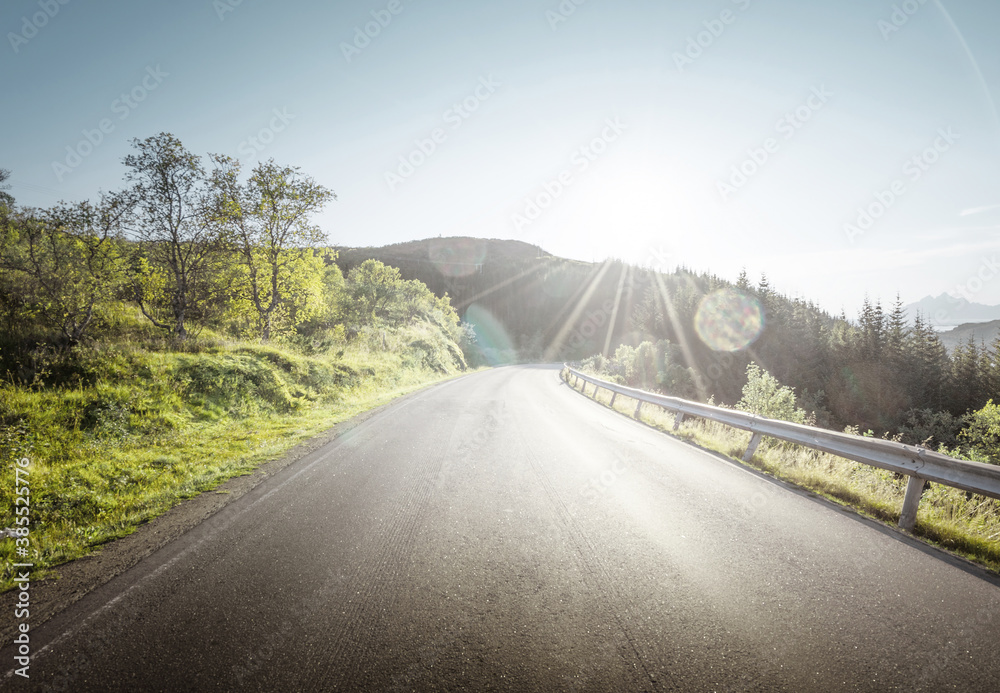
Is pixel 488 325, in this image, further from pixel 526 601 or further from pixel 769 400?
pixel 526 601

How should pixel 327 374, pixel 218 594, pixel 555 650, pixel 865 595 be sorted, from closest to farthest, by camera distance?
pixel 555 650 → pixel 218 594 → pixel 865 595 → pixel 327 374

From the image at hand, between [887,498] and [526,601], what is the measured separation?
220 inches

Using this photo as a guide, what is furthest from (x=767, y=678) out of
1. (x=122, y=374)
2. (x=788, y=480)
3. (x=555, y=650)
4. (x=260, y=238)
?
(x=260, y=238)

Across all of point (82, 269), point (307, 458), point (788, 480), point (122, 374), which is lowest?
point (307, 458)

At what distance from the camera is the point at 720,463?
6797 mm

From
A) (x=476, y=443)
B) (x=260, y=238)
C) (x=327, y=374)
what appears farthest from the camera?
(x=260, y=238)

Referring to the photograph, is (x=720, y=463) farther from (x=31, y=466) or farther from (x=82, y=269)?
(x=82, y=269)

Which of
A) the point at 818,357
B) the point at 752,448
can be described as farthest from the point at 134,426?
the point at 818,357

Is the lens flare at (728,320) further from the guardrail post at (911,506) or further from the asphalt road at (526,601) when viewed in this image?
the asphalt road at (526,601)

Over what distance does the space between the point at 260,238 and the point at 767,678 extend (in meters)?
18.7

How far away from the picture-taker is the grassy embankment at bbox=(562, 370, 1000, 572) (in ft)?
12.8

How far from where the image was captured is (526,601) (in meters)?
2.69

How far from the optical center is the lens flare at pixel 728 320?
47094mm

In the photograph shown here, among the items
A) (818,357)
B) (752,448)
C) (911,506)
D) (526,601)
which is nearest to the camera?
(526,601)
